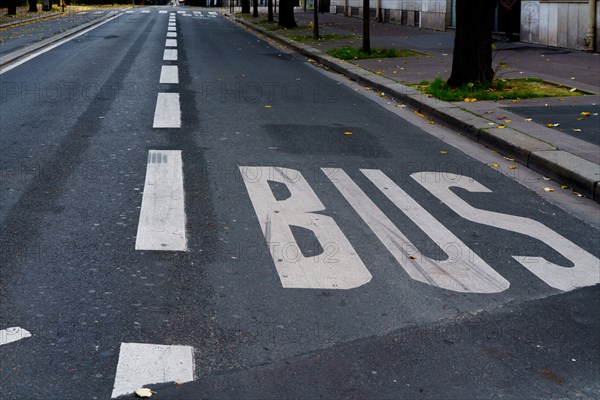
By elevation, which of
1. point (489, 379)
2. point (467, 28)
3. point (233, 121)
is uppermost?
point (467, 28)

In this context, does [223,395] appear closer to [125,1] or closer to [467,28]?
[467,28]

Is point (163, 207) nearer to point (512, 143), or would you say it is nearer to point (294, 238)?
point (294, 238)

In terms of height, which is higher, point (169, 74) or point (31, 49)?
point (31, 49)

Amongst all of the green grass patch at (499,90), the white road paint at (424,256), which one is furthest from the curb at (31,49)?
the white road paint at (424,256)

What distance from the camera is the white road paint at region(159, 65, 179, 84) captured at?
16516 millimetres

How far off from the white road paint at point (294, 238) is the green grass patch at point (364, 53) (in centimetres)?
1211

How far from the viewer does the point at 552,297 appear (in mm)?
5570

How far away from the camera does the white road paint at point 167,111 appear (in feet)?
37.8

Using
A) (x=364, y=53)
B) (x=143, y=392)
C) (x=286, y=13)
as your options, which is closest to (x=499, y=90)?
(x=364, y=53)

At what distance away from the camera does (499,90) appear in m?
14.2

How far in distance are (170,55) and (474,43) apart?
9836 millimetres

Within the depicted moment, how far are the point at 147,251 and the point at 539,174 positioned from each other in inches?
185

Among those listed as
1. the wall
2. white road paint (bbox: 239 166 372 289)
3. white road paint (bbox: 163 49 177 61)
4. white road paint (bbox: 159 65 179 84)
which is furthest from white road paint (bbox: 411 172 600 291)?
the wall

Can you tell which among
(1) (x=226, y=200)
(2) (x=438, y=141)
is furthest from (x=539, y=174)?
(1) (x=226, y=200)
